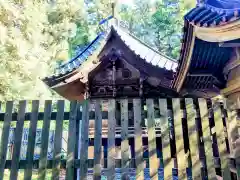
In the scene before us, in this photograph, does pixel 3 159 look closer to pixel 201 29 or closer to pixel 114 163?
pixel 114 163

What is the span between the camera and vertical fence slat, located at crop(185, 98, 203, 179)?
267 cm

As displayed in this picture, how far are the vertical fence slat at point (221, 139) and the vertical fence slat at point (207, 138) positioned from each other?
0.10 m

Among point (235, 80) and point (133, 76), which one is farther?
point (133, 76)

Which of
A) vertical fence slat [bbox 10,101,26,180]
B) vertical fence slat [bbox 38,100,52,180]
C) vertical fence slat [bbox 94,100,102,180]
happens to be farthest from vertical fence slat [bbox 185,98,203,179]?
vertical fence slat [bbox 10,101,26,180]

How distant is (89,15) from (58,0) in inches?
329

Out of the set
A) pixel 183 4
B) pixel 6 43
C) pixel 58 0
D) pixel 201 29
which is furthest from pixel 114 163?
pixel 183 4

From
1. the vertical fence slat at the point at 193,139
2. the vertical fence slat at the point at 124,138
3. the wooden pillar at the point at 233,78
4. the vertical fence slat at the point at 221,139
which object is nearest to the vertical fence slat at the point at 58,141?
the vertical fence slat at the point at 124,138

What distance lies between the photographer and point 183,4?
23500 millimetres

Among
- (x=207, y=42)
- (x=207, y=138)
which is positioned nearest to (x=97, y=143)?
(x=207, y=138)

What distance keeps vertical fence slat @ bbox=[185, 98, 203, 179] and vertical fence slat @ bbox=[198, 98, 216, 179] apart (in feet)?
0.32

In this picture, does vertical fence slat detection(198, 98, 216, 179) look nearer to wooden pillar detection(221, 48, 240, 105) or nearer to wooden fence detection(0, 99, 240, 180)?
wooden fence detection(0, 99, 240, 180)

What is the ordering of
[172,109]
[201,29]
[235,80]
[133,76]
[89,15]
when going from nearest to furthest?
[201,29]
[172,109]
[235,80]
[133,76]
[89,15]

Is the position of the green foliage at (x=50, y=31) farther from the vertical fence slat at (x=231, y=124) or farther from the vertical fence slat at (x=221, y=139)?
the vertical fence slat at (x=231, y=124)

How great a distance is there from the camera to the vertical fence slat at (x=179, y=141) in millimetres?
2666
